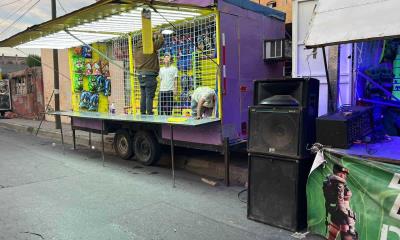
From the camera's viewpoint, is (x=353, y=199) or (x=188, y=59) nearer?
(x=353, y=199)

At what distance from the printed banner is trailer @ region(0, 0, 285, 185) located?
2430 millimetres

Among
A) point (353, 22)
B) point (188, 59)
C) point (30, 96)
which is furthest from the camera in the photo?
point (30, 96)

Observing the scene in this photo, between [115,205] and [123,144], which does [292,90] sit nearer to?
[115,205]

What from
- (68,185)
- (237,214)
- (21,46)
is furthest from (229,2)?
(21,46)

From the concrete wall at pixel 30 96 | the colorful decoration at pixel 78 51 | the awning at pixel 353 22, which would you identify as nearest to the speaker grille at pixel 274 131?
the awning at pixel 353 22

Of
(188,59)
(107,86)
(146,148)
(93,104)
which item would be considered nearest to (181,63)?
(188,59)

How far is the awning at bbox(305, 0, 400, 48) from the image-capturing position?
150 inches

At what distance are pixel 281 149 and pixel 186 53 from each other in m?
4.35

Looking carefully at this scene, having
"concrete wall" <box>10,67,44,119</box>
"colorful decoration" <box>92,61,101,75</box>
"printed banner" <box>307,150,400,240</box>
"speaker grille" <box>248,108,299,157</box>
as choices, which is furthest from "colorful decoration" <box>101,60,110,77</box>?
"concrete wall" <box>10,67,44,119</box>

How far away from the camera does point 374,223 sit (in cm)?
360

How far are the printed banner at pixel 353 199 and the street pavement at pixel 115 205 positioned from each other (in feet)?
1.79

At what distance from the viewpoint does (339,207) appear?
3.95 meters

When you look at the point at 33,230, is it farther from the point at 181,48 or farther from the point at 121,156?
the point at 181,48

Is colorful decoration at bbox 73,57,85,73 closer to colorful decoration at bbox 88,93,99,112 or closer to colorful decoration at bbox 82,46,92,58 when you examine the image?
colorful decoration at bbox 82,46,92,58
